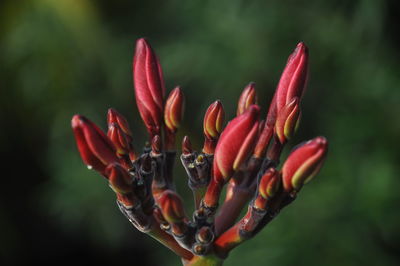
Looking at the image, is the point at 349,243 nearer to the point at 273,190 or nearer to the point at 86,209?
the point at 86,209

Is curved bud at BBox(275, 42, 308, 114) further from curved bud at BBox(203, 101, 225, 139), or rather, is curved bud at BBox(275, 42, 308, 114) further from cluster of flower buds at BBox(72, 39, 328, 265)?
curved bud at BBox(203, 101, 225, 139)

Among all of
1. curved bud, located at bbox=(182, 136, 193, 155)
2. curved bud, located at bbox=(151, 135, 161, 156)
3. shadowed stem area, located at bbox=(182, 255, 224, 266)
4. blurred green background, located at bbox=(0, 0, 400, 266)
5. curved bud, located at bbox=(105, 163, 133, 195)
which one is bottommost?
blurred green background, located at bbox=(0, 0, 400, 266)

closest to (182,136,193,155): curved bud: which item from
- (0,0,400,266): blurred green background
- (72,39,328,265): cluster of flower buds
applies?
(72,39,328,265): cluster of flower buds

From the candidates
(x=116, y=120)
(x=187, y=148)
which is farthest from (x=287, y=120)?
(x=116, y=120)

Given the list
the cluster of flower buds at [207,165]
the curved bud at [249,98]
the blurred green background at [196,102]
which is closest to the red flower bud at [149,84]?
the cluster of flower buds at [207,165]

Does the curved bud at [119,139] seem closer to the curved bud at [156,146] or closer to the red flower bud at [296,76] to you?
the curved bud at [156,146]
